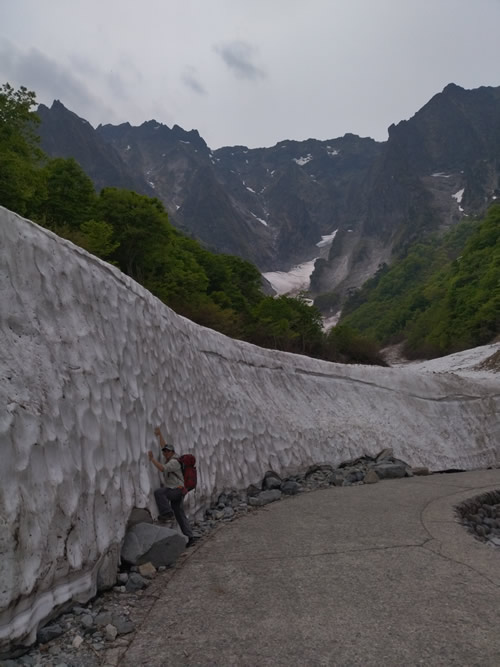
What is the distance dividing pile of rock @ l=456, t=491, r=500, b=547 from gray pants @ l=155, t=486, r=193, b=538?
3856mm

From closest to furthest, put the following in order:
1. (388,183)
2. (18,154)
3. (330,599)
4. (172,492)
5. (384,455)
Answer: (330,599), (172,492), (384,455), (18,154), (388,183)

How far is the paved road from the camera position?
3.25 m

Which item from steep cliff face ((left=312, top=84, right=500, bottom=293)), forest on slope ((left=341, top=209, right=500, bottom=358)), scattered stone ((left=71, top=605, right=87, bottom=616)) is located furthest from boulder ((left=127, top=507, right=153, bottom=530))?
steep cliff face ((left=312, top=84, right=500, bottom=293))

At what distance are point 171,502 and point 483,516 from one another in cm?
559

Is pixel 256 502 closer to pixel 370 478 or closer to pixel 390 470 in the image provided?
pixel 370 478

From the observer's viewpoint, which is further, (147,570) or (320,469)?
(320,469)

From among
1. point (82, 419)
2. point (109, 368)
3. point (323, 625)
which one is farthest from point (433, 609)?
point (109, 368)

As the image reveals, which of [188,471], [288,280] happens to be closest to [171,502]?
[188,471]

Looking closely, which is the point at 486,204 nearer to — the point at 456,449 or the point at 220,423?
the point at 456,449

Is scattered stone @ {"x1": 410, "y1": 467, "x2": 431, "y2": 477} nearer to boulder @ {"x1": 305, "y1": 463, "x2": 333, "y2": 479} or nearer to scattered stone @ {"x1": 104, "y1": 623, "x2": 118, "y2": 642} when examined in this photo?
boulder @ {"x1": 305, "y1": 463, "x2": 333, "y2": 479}

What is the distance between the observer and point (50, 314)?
4539 mm

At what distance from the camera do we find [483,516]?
837 cm

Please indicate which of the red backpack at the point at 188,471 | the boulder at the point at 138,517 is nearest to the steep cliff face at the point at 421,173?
the red backpack at the point at 188,471

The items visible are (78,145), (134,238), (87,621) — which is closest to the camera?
(87,621)
